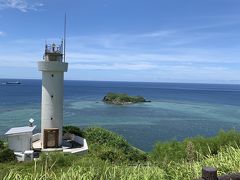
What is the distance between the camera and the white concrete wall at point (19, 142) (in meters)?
20.9

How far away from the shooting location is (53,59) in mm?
23266

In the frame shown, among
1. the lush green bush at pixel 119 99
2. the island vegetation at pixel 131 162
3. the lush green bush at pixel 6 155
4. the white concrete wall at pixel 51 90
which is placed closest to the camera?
the island vegetation at pixel 131 162

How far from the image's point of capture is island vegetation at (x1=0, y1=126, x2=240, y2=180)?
206 inches

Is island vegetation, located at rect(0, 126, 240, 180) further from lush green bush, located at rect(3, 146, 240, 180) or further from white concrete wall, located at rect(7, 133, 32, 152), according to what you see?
white concrete wall, located at rect(7, 133, 32, 152)

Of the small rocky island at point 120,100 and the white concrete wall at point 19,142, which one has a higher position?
the white concrete wall at point 19,142

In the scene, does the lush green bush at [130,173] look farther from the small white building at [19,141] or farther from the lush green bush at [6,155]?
the small white building at [19,141]

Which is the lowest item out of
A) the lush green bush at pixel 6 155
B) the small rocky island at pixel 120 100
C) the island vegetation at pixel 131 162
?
the small rocky island at pixel 120 100

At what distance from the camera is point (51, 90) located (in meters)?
22.8

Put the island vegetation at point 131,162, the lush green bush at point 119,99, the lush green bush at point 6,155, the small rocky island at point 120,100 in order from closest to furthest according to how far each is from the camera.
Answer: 1. the island vegetation at point 131,162
2. the lush green bush at point 6,155
3. the small rocky island at point 120,100
4. the lush green bush at point 119,99

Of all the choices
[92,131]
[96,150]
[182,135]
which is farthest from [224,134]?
[182,135]

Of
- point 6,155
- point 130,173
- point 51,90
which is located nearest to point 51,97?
point 51,90

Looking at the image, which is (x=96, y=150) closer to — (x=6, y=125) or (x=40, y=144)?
(x=40, y=144)

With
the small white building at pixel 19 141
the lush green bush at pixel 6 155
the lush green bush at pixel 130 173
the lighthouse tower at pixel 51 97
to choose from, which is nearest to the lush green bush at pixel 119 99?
the lighthouse tower at pixel 51 97

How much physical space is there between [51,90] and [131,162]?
10267 millimetres
